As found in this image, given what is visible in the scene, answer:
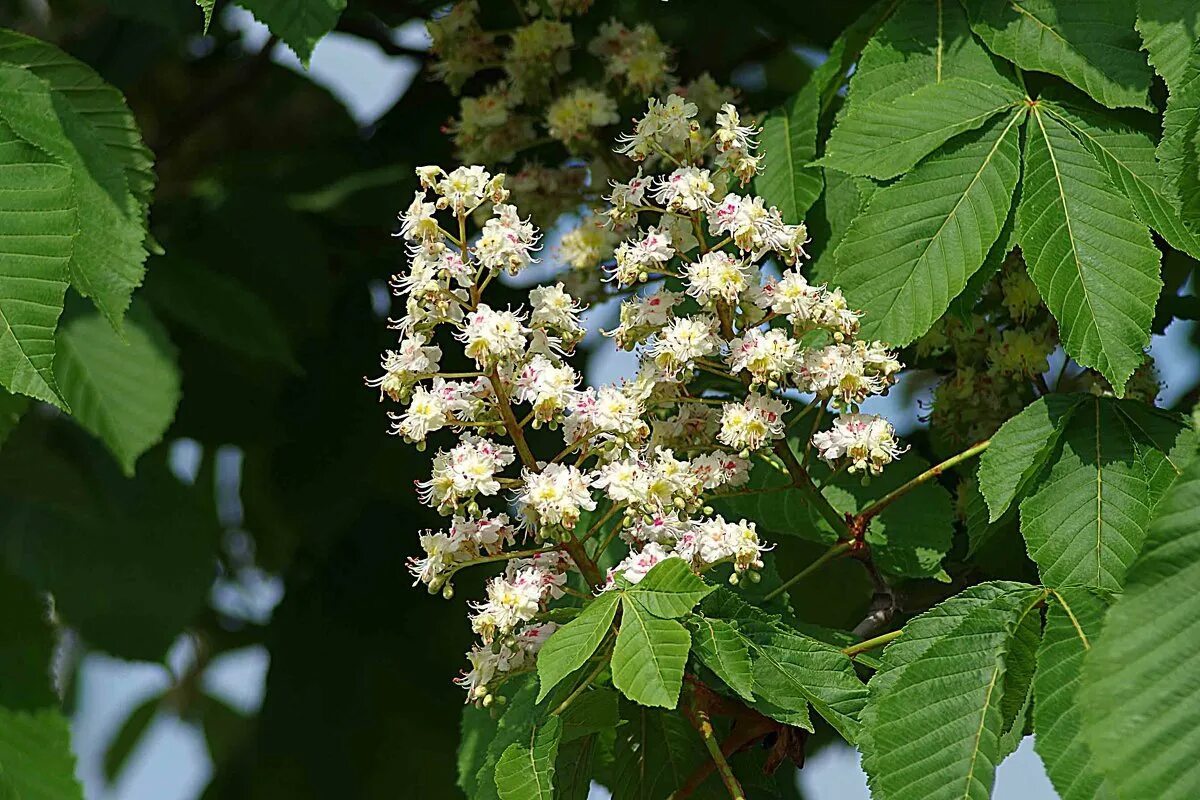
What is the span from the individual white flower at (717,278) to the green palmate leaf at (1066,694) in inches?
16.4

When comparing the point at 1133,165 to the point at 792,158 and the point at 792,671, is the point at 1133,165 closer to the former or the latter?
the point at 792,158

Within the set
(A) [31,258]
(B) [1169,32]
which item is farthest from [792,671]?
(A) [31,258]

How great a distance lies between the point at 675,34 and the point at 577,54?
0.41 meters

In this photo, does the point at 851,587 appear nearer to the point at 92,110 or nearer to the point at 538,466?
the point at 538,466

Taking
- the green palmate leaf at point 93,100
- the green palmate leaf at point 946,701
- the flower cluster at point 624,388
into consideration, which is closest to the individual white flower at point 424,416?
the flower cluster at point 624,388

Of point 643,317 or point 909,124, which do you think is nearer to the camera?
point 643,317

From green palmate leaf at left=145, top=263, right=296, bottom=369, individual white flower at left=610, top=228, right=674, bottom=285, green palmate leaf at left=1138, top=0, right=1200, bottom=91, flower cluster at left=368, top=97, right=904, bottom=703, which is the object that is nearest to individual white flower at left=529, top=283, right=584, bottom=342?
flower cluster at left=368, top=97, right=904, bottom=703

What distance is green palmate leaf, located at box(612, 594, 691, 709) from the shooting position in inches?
48.1

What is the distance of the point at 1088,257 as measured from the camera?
149cm

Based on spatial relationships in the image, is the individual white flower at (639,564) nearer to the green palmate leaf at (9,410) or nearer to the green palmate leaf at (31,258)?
the green palmate leaf at (31,258)

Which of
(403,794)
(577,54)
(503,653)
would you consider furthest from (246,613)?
(503,653)

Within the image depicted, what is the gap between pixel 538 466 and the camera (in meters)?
1.37

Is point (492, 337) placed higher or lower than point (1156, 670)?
lower

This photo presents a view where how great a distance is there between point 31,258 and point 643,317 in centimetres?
63
